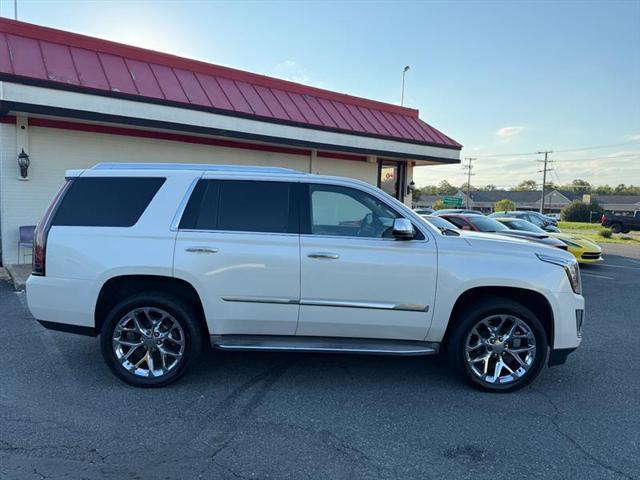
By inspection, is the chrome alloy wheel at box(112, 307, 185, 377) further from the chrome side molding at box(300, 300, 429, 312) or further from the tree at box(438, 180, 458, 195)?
the tree at box(438, 180, 458, 195)

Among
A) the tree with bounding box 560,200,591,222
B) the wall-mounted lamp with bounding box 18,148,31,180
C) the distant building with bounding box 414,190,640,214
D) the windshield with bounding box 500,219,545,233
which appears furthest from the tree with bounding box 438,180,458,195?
the wall-mounted lamp with bounding box 18,148,31,180

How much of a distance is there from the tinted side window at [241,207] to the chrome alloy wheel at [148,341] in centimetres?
90

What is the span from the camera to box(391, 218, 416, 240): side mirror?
3799 mm

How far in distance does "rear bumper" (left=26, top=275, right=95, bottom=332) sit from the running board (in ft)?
3.86

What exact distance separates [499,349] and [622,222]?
126 feet

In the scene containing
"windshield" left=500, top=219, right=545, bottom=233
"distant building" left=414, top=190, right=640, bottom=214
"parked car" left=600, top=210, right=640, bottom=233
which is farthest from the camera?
"distant building" left=414, top=190, right=640, bottom=214

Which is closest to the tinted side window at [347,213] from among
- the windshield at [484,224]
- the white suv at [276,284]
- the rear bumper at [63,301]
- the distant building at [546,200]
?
the white suv at [276,284]

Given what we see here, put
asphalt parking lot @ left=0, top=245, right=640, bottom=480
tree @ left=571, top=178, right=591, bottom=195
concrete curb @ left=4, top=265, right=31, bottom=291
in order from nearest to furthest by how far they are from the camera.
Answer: asphalt parking lot @ left=0, top=245, right=640, bottom=480 → concrete curb @ left=4, top=265, right=31, bottom=291 → tree @ left=571, top=178, right=591, bottom=195

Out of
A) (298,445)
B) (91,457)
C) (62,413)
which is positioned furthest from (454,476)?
(62,413)

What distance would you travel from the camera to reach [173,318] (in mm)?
3906

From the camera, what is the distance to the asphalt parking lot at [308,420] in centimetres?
284

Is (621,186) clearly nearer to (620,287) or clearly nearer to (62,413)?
(620,287)

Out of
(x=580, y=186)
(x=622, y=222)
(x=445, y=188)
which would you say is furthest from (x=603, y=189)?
(x=622, y=222)

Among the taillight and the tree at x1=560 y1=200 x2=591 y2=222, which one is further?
the tree at x1=560 y1=200 x2=591 y2=222
